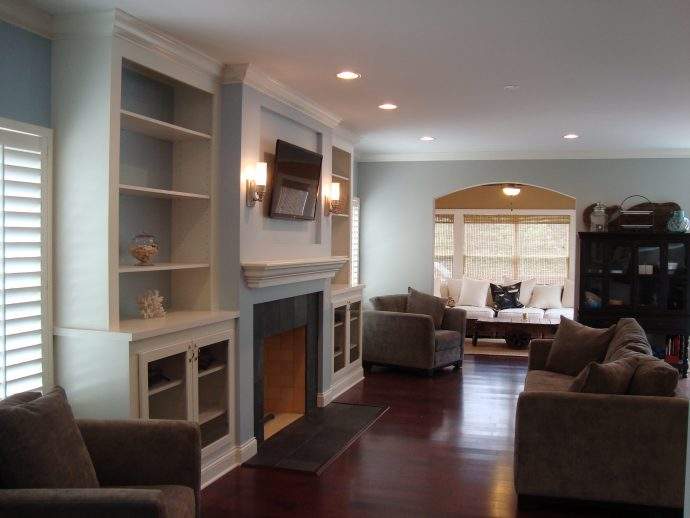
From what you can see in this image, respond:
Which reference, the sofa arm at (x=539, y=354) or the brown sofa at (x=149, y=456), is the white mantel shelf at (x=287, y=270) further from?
the sofa arm at (x=539, y=354)

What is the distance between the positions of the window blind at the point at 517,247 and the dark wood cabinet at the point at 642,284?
8.19ft

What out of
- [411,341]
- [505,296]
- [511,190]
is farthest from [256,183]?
[511,190]

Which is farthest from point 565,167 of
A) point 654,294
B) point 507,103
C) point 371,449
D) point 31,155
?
point 31,155

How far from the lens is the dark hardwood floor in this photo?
380 centimetres

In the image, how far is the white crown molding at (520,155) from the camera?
7809 millimetres

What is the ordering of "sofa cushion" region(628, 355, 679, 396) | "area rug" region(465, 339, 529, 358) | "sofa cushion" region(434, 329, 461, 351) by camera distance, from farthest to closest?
"area rug" region(465, 339, 529, 358), "sofa cushion" region(434, 329, 461, 351), "sofa cushion" region(628, 355, 679, 396)

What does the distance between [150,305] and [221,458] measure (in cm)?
111

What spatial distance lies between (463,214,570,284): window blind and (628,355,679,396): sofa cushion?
6705 mm

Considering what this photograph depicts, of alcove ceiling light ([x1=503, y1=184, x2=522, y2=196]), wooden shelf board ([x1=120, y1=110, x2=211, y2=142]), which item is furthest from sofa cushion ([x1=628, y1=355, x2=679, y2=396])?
alcove ceiling light ([x1=503, y1=184, x2=522, y2=196])

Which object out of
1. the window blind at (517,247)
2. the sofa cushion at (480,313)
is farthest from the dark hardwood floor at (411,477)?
the window blind at (517,247)

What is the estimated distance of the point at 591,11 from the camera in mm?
3203

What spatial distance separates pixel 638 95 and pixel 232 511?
13.0 feet

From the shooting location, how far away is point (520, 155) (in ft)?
26.3

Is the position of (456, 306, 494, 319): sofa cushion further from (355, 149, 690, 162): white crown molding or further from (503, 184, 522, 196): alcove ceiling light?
(355, 149, 690, 162): white crown molding
